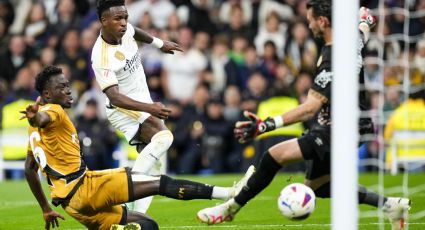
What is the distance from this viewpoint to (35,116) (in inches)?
314

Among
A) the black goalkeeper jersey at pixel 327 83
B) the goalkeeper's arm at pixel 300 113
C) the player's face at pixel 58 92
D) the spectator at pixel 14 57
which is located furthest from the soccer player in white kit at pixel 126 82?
the spectator at pixel 14 57

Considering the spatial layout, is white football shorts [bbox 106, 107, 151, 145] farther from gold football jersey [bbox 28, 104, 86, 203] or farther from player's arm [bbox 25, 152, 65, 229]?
gold football jersey [bbox 28, 104, 86, 203]

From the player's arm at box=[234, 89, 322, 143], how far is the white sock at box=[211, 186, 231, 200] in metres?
0.51

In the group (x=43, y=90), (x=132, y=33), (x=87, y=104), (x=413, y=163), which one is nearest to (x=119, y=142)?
(x=87, y=104)

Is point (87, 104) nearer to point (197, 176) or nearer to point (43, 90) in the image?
point (197, 176)

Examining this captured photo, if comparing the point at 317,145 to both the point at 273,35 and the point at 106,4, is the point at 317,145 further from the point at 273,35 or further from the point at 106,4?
the point at 273,35

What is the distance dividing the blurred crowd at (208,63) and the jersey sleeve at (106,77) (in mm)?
7764

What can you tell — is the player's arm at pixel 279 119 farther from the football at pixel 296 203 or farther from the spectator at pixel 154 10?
the spectator at pixel 154 10

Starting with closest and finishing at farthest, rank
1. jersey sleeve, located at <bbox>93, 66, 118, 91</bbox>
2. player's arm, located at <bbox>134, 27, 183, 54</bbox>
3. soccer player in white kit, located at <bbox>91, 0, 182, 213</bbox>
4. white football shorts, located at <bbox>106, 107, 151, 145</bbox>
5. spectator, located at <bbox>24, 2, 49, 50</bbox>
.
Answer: jersey sleeve, located at <bbox>93, 66, 118, 91</bbox>
soccer player in white kit, located at <bbox>91, 0, 182, 213</bbox>
white football shorts, located at <bbox>106, 107, 151, 145</bbox>
player's arm, located at <bbox>134, 27, 183, 54</bbox>
spectator, located at <bbox>24, 2, 49, 50</bbox>

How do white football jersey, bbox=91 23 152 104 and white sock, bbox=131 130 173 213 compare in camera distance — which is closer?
white football jersey, bbox=91 23 152 104

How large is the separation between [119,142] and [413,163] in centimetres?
563

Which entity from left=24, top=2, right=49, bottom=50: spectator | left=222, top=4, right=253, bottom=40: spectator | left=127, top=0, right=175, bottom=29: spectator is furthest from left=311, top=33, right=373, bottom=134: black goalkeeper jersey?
left=24, top=2, right=49, bottom=50: spectator

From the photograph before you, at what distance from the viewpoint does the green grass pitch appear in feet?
34.4

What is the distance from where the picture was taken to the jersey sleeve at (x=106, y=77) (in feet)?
31.6
